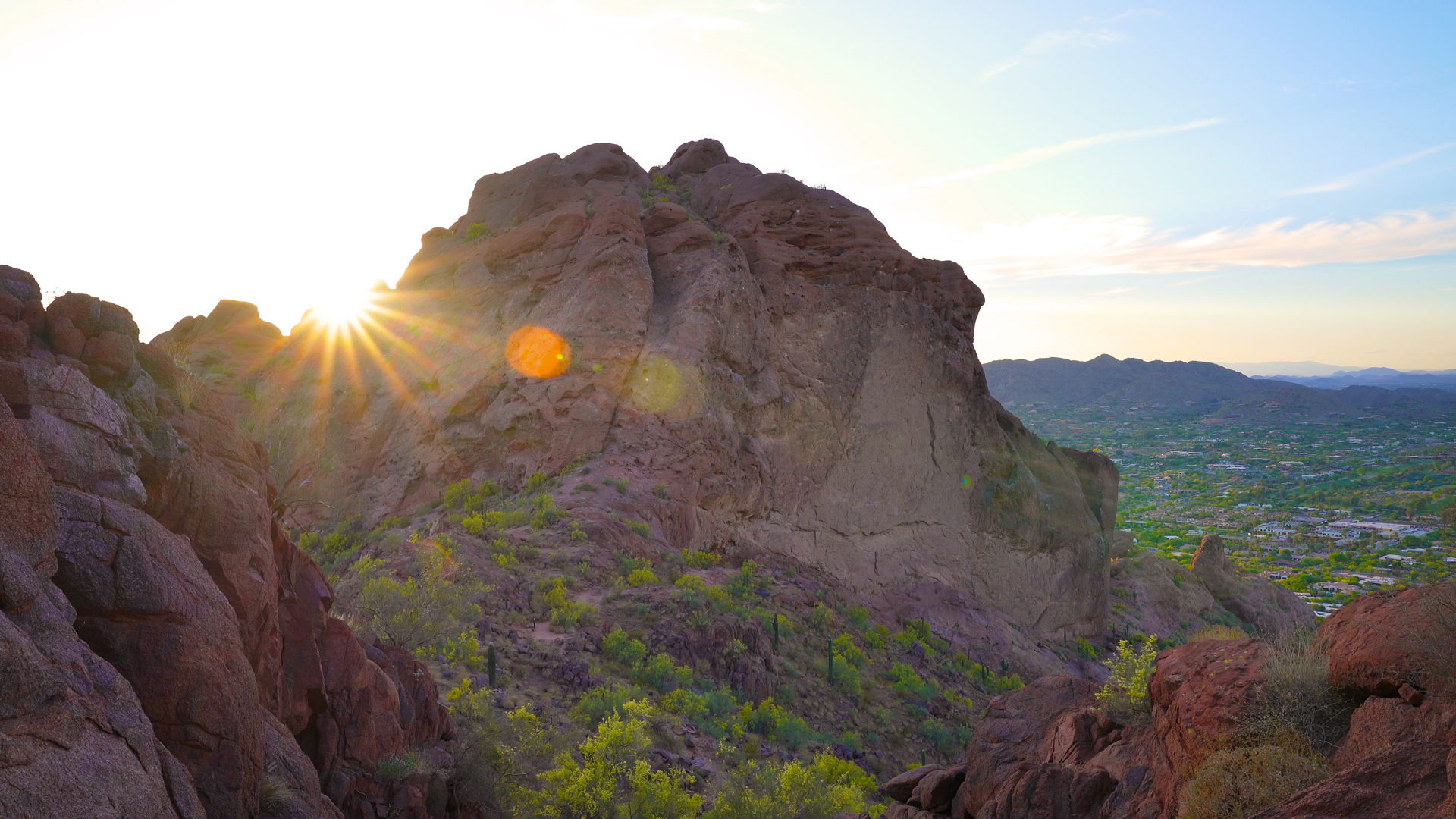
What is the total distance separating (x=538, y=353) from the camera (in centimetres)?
2602

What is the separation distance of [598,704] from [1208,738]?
30.3ft

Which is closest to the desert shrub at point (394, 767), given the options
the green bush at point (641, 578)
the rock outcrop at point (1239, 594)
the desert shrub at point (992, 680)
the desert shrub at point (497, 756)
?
the desert shrub at point (497, 756)

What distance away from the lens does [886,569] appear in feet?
95.0

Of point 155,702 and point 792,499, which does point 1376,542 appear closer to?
point 792,499

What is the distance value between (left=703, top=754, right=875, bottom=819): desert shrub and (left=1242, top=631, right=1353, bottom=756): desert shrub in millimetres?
5714

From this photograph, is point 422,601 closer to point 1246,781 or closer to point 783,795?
point 783,795

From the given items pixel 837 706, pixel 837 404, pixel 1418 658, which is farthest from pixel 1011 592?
pixel 1418 658

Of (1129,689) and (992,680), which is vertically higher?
(1129,689)

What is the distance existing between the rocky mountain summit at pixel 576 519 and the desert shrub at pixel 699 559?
352 millimetres

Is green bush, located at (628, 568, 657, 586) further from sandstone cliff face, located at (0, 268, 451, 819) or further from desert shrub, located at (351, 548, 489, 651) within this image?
sandstone cliff face, located at (0, 268, 451, 819)

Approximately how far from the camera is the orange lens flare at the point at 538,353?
2536cm

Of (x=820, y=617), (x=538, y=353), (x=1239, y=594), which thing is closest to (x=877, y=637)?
(x=820, y=617)

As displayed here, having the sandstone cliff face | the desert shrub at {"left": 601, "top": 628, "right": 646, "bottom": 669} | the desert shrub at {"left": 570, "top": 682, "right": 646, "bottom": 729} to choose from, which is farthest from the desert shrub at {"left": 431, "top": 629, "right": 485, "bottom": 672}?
the sandstone cliff face

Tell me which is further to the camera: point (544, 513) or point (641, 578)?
point (544, 513)
